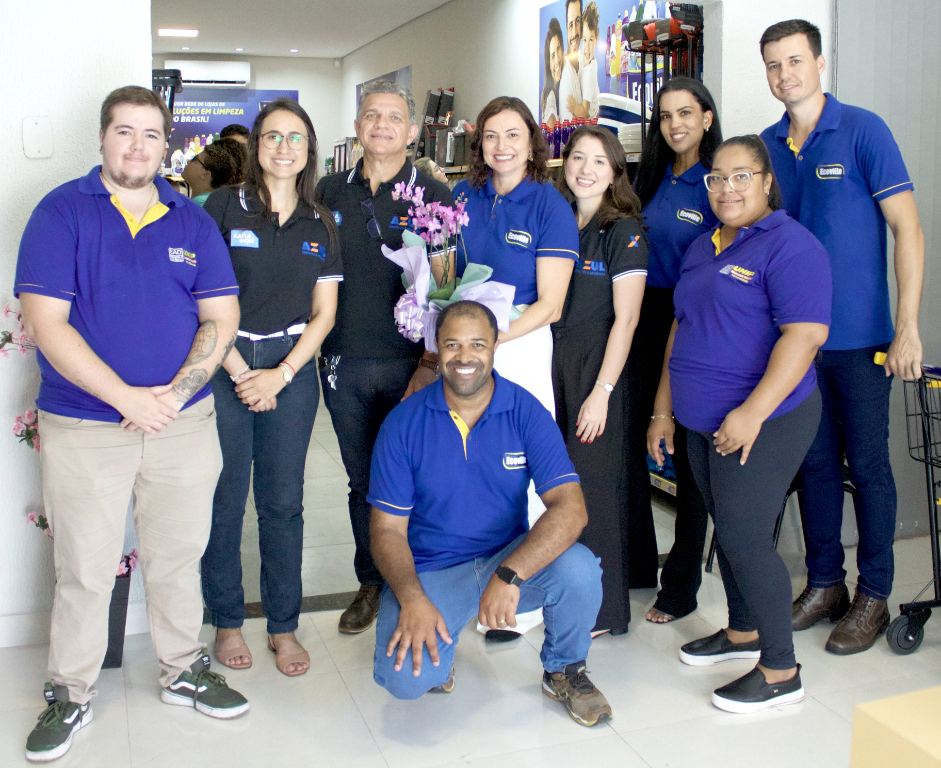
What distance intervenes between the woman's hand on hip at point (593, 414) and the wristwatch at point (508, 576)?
70cm

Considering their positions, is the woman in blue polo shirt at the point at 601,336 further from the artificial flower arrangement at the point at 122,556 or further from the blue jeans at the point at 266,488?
the artificial flower arrangement at the point at 122,556

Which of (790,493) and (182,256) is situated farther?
(790,493)

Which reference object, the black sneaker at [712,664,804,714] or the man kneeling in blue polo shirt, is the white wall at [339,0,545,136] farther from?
the black sneaker at [712,664,804,714]

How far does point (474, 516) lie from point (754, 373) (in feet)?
3.03

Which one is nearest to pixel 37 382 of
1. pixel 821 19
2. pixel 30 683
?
pixel 30 683

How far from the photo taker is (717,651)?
295 cm

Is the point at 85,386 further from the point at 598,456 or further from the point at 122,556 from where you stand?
the point at 598,456

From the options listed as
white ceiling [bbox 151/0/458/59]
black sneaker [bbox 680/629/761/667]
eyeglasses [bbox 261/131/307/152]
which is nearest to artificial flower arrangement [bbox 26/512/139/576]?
eyeglasses [bbox 261/131/307/152]

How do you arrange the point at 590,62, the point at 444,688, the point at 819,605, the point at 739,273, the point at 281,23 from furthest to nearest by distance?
the point at 281,23
the point at 590,62
the point at 819,605
the point at 444,688
the point at 739,273

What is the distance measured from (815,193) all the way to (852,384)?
2.16 ft

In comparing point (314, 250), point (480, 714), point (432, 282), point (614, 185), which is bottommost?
point (480, 714)

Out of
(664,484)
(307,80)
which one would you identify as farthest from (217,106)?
(664,484)

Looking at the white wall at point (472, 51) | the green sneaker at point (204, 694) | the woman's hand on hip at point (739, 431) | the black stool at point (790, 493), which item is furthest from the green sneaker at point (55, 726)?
the white wall at point (472, 51)

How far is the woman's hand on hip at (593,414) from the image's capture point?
296 cm
